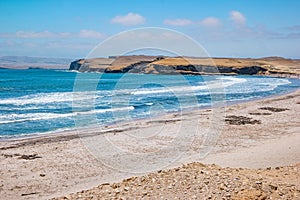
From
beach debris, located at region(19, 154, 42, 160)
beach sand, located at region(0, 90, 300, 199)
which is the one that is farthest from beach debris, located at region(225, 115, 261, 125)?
beach debris, located at region(19, 154, 42, 160)

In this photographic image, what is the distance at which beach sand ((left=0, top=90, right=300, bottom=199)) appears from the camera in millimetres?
9148

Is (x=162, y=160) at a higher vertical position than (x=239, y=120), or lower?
lower

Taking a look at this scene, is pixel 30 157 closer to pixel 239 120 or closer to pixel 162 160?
pixel 162 160

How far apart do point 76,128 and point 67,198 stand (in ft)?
55.2

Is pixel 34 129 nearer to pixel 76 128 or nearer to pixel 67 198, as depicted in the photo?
pixel 76 128

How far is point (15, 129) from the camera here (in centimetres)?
2600

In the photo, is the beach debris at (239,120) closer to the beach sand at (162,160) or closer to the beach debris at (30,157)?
the beach sand at (162,160)

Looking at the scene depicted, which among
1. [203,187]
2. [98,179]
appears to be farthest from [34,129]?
[203,187]

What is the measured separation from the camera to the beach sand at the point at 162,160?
9.15m

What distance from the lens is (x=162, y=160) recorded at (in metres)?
16.8

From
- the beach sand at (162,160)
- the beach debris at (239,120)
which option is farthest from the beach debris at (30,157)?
the beach debris at (239,120)

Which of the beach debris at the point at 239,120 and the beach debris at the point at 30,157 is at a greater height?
the beach debris at the point at 239,120

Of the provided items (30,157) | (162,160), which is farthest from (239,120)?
(30,157)

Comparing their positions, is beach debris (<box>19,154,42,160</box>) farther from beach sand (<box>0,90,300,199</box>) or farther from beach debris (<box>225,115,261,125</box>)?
beach debris (<box>225,115,261,125</box>)
